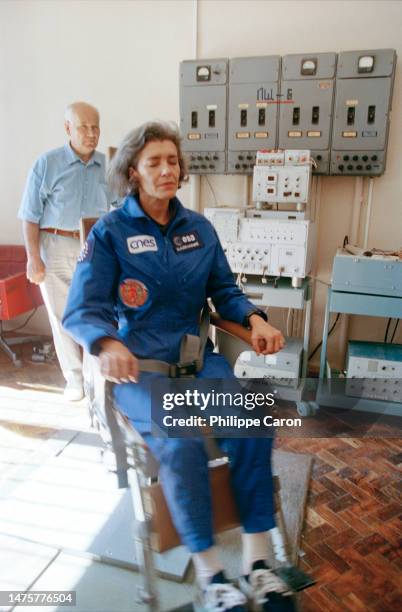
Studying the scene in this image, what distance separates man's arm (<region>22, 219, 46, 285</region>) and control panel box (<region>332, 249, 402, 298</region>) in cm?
176

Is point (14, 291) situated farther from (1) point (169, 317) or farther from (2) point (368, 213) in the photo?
(2) point (368, 213)

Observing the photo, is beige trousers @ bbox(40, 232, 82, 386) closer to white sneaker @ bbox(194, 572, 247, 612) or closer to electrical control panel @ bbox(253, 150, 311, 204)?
electrical control panel @ bbox(253, 150, 311, 204)

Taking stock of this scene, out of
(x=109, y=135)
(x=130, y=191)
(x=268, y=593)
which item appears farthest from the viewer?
(x=109, y=135)

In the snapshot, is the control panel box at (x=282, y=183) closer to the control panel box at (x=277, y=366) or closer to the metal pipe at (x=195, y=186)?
the metal pipe at (x=195, y=186)

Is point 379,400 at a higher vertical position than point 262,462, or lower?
lower

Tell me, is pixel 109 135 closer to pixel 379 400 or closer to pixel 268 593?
pixel 379 400

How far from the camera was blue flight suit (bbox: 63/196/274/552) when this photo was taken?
129 centimetres

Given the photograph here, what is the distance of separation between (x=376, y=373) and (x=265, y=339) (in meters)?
1.60

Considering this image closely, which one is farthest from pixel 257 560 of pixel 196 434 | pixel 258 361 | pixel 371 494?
pixel 258 361

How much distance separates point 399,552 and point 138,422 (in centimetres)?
115

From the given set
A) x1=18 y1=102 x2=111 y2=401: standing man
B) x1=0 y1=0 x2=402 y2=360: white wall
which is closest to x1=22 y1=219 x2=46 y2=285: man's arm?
x1=18 y1=102 x2=111 y2=401: standing man

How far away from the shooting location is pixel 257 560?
4.24 feet

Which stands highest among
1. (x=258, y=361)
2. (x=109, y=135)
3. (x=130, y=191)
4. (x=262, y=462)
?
(x=109, y=135)

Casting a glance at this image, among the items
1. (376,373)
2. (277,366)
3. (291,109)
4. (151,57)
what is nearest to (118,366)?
(277,366)
